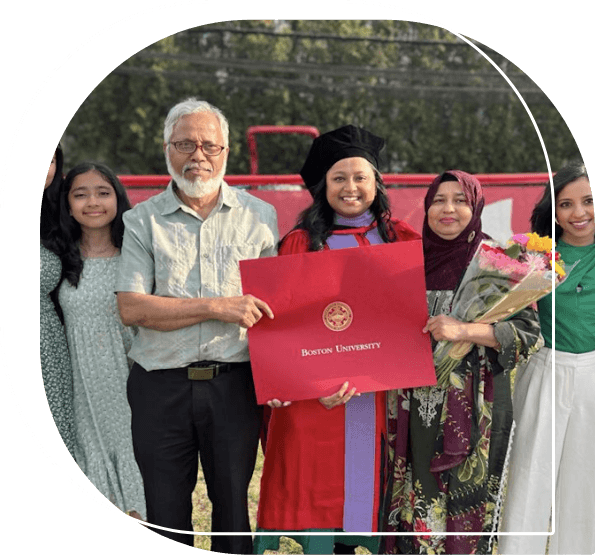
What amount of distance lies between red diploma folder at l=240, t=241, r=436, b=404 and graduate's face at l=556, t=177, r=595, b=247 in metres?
0.63

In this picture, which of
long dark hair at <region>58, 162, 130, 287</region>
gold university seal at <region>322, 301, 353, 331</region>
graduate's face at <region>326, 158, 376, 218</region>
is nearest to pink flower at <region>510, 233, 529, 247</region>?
graduate's face at <region>326, 158, 376, 218</region>

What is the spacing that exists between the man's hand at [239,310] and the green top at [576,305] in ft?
3.72

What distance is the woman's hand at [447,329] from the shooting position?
2836 mm

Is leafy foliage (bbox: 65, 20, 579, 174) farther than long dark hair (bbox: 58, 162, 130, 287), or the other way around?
leafy foliage (bbox: 65, 20, 579, 174)

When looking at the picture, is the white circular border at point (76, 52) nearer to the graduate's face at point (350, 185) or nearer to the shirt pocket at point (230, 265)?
the graduate's face at point (350, 185)

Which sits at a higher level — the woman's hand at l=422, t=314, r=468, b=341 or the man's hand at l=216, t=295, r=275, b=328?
the man's hand at l=216, t=295, r=275, b=328

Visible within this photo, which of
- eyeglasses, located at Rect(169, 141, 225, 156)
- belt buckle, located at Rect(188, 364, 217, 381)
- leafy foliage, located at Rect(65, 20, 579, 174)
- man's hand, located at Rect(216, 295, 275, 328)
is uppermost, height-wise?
leafy foliage, located at Rect(65, 20, 579, 174)

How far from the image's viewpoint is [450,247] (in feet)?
9.63

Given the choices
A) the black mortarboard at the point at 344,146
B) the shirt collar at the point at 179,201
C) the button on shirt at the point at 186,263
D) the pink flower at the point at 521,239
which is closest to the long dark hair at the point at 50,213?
the button on shirt at the point at 186,263

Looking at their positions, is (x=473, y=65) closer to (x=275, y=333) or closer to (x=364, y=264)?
(x=364, y=264)

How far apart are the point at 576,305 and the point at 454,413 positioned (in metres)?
0.63

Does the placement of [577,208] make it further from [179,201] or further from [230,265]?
[179,201]

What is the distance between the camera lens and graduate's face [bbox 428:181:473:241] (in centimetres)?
286

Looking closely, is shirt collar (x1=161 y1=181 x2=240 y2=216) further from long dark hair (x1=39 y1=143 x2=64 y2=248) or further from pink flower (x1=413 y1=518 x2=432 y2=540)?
pink flower (x1=413 y1=518 x2=432 y2=540)
